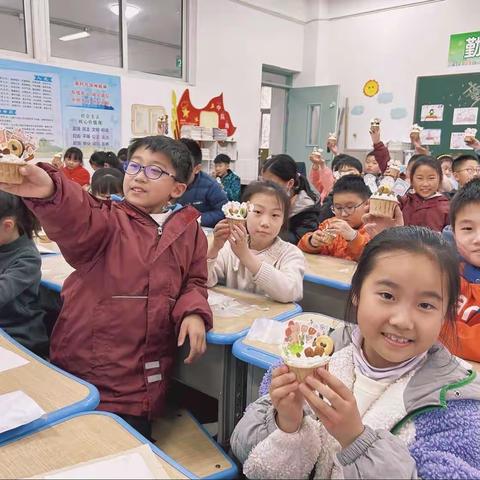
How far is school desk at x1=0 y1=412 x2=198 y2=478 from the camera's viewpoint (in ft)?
3.64

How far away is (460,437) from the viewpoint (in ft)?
3.56

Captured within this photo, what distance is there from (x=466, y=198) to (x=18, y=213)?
1977 mm

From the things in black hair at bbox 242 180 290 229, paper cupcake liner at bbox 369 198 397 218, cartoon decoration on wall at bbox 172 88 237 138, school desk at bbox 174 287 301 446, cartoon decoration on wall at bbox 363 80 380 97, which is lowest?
school desk at bbox 174 287 301 446

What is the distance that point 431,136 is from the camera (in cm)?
855

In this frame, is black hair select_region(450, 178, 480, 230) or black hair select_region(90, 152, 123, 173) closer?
black hair select_region(450, 178, 480, 230)

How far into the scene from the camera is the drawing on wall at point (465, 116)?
26.4 feet

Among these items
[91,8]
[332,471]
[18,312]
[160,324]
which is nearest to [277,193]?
[160,324]

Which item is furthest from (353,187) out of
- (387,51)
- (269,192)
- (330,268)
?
(387,51)

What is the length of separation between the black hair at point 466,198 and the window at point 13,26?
20.1ft

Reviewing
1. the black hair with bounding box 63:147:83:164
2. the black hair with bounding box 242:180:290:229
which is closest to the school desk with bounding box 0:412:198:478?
the black hair with bounding box 242:180:290:229

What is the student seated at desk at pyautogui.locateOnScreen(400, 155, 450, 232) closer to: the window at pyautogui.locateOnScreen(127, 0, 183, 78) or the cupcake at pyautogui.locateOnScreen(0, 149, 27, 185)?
the cupcake at pyautogui.locateOnScreen(0, 149, 27, 185)

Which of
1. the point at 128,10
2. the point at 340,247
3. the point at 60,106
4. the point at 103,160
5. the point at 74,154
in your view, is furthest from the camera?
the point at 128,10

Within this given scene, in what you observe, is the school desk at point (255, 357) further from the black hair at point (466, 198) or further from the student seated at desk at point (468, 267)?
the black hair at point (466, 198)

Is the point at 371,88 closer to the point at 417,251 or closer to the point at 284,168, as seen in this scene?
the point at 284,168
